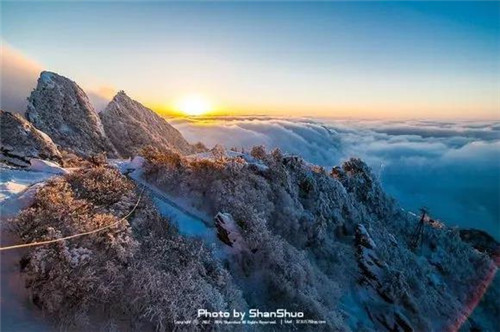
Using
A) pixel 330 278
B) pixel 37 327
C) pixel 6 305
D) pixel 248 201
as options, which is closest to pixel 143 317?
pixel 37 327

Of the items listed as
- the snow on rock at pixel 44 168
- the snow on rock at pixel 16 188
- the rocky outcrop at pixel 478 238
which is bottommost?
the rocky outcrop at pixel 478 238

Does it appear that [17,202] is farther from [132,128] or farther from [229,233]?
[132,128]

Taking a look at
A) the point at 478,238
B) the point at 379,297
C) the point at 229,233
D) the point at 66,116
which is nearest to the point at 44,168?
the point at 229,233

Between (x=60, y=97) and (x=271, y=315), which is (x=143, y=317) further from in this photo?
(x=60, y=97)

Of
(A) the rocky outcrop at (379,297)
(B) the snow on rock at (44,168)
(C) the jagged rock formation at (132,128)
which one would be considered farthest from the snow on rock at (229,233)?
(C) the jagged rock formation at (132,128)

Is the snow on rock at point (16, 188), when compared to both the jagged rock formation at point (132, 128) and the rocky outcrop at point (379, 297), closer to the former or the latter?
the rocky outcrop at point (379, 297)

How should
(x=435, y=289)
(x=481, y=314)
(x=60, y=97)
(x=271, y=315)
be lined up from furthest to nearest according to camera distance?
(x=60, y=97)
(x=481, y=314)
(x=435, y=289)
(x=271, y=315)
